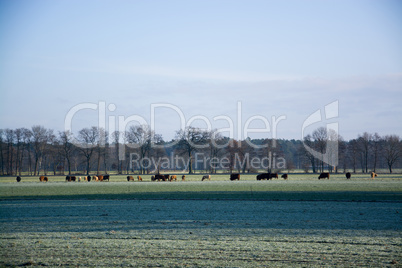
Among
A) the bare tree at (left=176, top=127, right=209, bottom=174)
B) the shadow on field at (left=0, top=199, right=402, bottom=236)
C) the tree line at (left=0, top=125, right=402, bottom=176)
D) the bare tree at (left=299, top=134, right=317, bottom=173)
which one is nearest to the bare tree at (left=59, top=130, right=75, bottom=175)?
the tree line at (left=0, top=125, right=402, bottom=176)

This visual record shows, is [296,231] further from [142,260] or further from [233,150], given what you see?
[233,150]

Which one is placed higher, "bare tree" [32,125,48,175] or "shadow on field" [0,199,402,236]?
"bare tree" [32,125,48,175]

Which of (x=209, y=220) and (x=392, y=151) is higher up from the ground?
(x=392, y=151)

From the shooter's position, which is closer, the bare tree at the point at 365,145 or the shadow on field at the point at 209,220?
the shadow on field at the point at 209,220

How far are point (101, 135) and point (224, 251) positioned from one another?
8747cm

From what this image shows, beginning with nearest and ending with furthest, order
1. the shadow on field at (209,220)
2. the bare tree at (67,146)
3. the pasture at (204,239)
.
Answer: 1. the pasture at (204,239)
2. the shadow on field at (209,220)
3. the bare tree at (67,146)

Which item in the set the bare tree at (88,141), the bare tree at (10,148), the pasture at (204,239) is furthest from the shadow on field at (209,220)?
the bare tree at (10,148)

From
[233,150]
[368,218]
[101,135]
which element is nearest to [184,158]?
[233,150]

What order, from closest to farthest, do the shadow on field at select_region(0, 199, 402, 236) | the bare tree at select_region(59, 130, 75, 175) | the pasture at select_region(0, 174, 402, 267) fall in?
1. the pasture at select_region(0, 174, 402, 267)
2. the shadow on field at select_region(0, 199, 402, 236)
3. the bare tree at select_region(59, 130, 75, 175)

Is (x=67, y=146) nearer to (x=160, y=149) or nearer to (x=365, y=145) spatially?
(x=160, y=149)

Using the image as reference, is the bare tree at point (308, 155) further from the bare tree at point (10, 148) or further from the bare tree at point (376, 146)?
the bare tree at point (10, 148)

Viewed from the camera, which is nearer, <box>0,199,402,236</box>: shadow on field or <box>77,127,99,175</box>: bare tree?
<box>0,199,402,236</box>: shadow on field

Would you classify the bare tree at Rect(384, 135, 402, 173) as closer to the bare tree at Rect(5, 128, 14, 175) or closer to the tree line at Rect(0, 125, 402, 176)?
the tree line at Rect(0, 125, 402, 176)

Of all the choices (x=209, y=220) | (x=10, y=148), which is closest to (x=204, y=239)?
(x=209, y=220)
